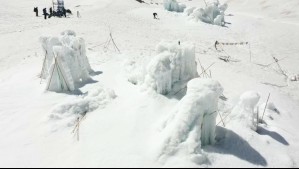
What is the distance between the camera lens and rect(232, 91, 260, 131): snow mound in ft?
40.6

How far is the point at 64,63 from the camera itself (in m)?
15.4

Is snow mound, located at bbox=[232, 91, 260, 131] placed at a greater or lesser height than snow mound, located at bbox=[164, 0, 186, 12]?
lesser

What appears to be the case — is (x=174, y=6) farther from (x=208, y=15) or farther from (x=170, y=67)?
(x=170, y=67)

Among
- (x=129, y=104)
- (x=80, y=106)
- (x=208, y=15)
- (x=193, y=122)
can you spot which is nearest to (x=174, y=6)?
(x=208, y=15)

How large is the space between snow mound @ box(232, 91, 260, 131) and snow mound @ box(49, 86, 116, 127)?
15.1 feet

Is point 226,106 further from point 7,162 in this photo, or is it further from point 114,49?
point 114,49

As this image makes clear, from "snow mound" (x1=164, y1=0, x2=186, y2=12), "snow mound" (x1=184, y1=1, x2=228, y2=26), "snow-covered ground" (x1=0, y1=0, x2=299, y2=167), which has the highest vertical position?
"snow mound" (x1=164, y1=0, x2=186, y2=12)

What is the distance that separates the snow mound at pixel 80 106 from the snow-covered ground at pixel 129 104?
0.12ft

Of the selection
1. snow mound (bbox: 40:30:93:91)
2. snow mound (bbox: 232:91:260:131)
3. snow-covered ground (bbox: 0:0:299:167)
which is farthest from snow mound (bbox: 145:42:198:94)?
snow mound (bbox: 40:30:93:91)

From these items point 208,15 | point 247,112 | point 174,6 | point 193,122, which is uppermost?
point 174,6

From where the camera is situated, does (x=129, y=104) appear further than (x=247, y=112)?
Yes

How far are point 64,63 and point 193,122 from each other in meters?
6.88

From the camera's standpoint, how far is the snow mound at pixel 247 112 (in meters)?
12.4

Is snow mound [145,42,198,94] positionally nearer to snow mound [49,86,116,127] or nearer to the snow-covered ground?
the snow-covered ground
